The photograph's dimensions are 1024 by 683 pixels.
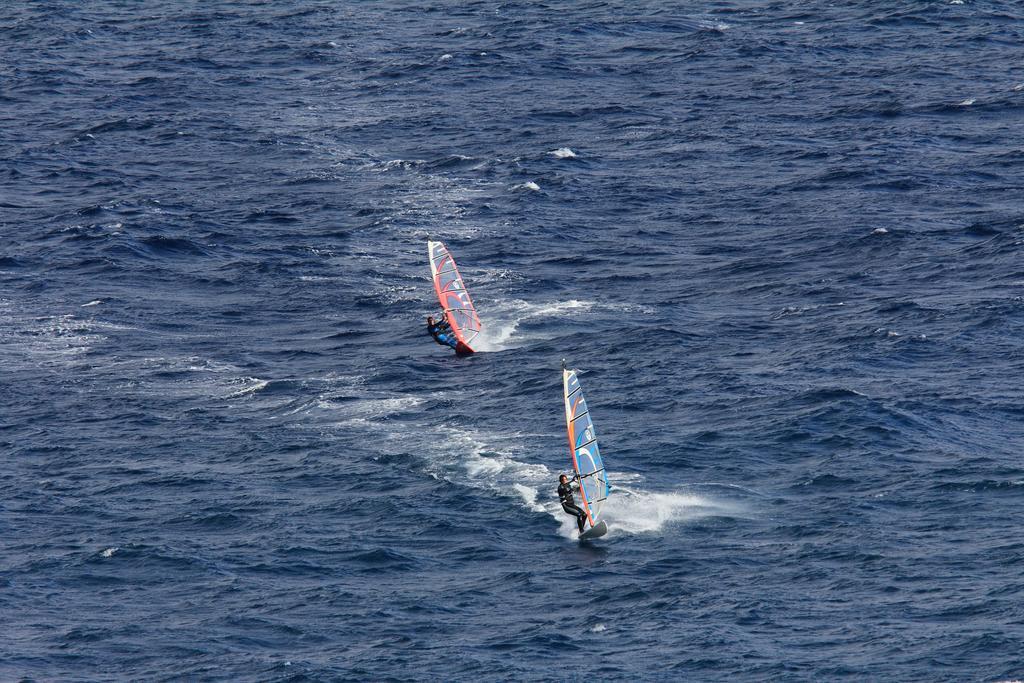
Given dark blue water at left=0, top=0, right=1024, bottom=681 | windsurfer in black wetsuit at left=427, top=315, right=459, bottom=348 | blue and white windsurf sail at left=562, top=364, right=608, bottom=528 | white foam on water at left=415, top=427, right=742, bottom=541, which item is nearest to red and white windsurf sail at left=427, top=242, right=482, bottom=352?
windsurfer in black wetsuit at left=427, top=315, right=459, bottom=348

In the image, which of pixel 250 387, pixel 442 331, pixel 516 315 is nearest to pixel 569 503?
pixel 442 331

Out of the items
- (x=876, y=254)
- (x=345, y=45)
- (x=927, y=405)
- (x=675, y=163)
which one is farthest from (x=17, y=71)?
(x=927, y=405)

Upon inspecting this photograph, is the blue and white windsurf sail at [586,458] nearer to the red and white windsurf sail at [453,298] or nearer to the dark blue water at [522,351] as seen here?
the dark blue water at [522,351]

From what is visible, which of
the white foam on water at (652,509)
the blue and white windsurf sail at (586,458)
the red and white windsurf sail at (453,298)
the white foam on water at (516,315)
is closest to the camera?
the blue and white windsurf sail at (586,458)

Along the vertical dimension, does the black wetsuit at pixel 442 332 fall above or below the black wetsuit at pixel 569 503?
below

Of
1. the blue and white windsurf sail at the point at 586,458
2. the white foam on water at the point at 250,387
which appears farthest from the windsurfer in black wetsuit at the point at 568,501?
the white foam on water at the point at 250,387

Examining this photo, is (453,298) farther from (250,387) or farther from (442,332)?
(250,387)

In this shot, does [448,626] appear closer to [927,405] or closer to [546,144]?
[927,405]
